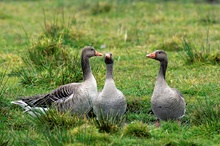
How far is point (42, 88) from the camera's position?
1041 centimetres

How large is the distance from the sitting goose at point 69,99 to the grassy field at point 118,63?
10.3 inches

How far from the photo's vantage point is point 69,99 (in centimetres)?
862

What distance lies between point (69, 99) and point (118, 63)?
396cm

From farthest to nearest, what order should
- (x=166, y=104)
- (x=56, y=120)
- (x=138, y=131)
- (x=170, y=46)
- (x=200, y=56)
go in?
1. (x=170, y=46)
2. (x=200, y=56)
3. (x=166, y=104)
4. (x=56, y=120)
5. (x=138, y=131)

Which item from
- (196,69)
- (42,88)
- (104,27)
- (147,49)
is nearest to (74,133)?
(42,88)

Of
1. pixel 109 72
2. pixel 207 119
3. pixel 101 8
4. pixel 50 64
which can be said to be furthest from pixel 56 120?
pixel 101 8

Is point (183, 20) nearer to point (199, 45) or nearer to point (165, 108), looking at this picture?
point (199, 45)

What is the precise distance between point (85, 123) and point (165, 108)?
1.27m

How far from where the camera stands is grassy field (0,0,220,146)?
7496mm

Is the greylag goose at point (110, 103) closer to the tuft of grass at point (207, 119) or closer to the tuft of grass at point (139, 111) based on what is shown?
the tuft of grass at point (139, 111)

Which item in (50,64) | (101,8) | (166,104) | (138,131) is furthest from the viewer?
(101,8)

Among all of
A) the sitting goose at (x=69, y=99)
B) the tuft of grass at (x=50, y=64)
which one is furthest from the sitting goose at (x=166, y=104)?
the tuft of grass at (x=50, y=64)

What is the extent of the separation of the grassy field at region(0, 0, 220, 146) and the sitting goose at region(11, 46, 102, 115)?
262 mm

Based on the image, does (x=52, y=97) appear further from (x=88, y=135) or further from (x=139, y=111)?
(x=88, y=135)
